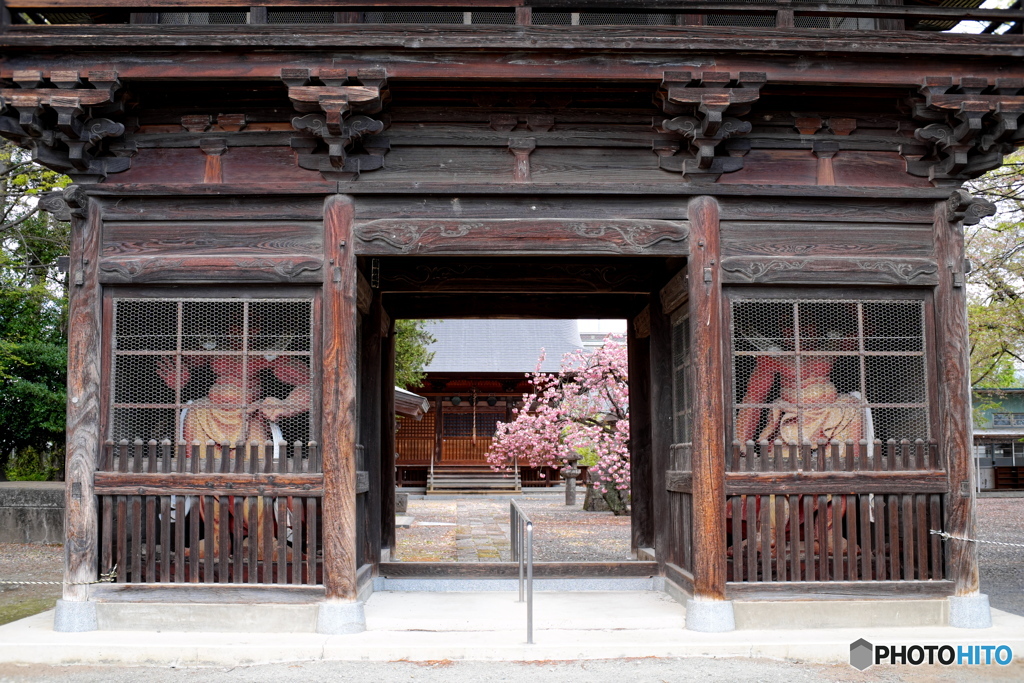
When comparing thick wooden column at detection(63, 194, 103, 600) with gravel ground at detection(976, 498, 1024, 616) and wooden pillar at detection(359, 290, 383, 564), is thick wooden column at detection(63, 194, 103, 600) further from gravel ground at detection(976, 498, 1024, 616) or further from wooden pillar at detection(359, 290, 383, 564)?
gravel ground at detection(976, 498, 1024, 616)

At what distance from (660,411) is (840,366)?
1.91 meters

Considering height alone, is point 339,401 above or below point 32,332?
below

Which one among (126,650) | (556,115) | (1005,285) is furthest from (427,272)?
(1005,285)

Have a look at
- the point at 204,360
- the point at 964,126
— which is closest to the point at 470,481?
the point at 204,360

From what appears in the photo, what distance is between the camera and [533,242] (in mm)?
6684

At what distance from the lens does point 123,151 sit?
6.72 m

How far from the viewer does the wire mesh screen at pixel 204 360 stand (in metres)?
6.65

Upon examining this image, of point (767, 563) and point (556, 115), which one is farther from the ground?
point (556, 115)

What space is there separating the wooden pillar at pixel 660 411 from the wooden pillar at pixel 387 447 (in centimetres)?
276

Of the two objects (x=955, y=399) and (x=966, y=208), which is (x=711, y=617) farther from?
(x=966, y=208)

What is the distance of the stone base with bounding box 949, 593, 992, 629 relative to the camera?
646 centimetres

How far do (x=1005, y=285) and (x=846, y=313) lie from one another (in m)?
10.0

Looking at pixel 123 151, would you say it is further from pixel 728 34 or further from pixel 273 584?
pixel 728 34

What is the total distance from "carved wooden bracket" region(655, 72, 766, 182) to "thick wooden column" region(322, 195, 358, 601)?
2389mm
